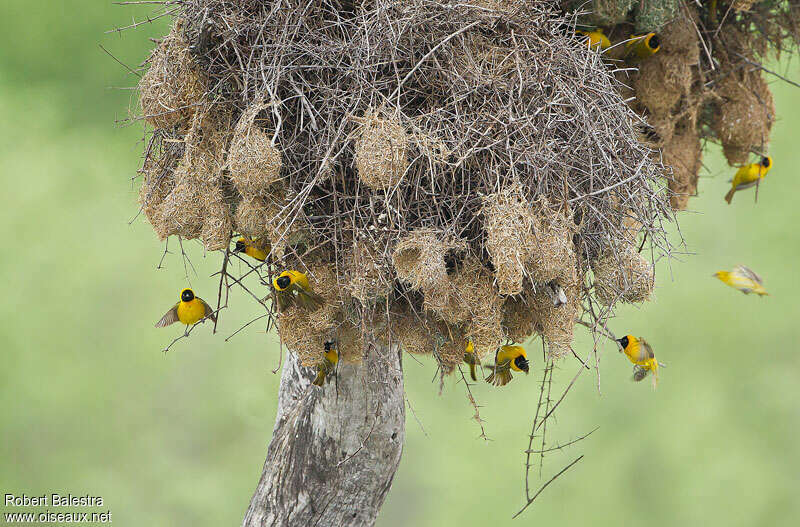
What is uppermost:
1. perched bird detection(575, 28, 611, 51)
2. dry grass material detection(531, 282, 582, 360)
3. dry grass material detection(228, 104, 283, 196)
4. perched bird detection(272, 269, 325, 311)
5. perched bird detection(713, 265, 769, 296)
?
perched bird detection(575, 28, 611, 51)

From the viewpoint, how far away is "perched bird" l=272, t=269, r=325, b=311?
1.64 meters

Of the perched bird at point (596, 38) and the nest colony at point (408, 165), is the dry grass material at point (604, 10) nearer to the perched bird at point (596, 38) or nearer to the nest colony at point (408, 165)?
the perched bird at point (596, 38)

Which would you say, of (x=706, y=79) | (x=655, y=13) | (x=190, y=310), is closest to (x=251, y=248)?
(x=190, y=310)

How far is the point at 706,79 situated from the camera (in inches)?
96.3

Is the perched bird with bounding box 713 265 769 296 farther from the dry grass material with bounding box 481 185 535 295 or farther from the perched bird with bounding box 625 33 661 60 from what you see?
the dry grass material with bounding box 481 185 535 295

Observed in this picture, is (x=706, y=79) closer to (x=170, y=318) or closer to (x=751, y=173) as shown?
(x=751, y=173)

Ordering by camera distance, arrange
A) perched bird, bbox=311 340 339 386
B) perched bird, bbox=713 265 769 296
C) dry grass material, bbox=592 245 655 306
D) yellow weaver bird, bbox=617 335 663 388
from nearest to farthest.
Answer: dry grass material, bbox=592 245 655 306
perched bird, bbox=311 340 339 386
yellow weaver bird, bbox=617 335 663 388
perched bird, bbox=713 265 769 296

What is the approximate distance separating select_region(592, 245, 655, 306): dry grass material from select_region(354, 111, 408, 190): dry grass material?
496mm

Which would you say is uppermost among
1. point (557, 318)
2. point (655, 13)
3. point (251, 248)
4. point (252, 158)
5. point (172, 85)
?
point (655, 13)

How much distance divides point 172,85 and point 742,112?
1598 mm

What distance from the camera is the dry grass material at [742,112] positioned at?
2.41 m

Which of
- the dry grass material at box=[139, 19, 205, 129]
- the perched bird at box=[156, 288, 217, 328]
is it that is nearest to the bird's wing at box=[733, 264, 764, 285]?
the perched bird at box=[156, 288, 217, 328]

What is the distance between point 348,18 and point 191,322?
761 mm

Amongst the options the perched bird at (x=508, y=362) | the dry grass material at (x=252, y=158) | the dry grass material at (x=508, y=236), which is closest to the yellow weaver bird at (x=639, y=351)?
the perched bird at (x=508, y=362)
